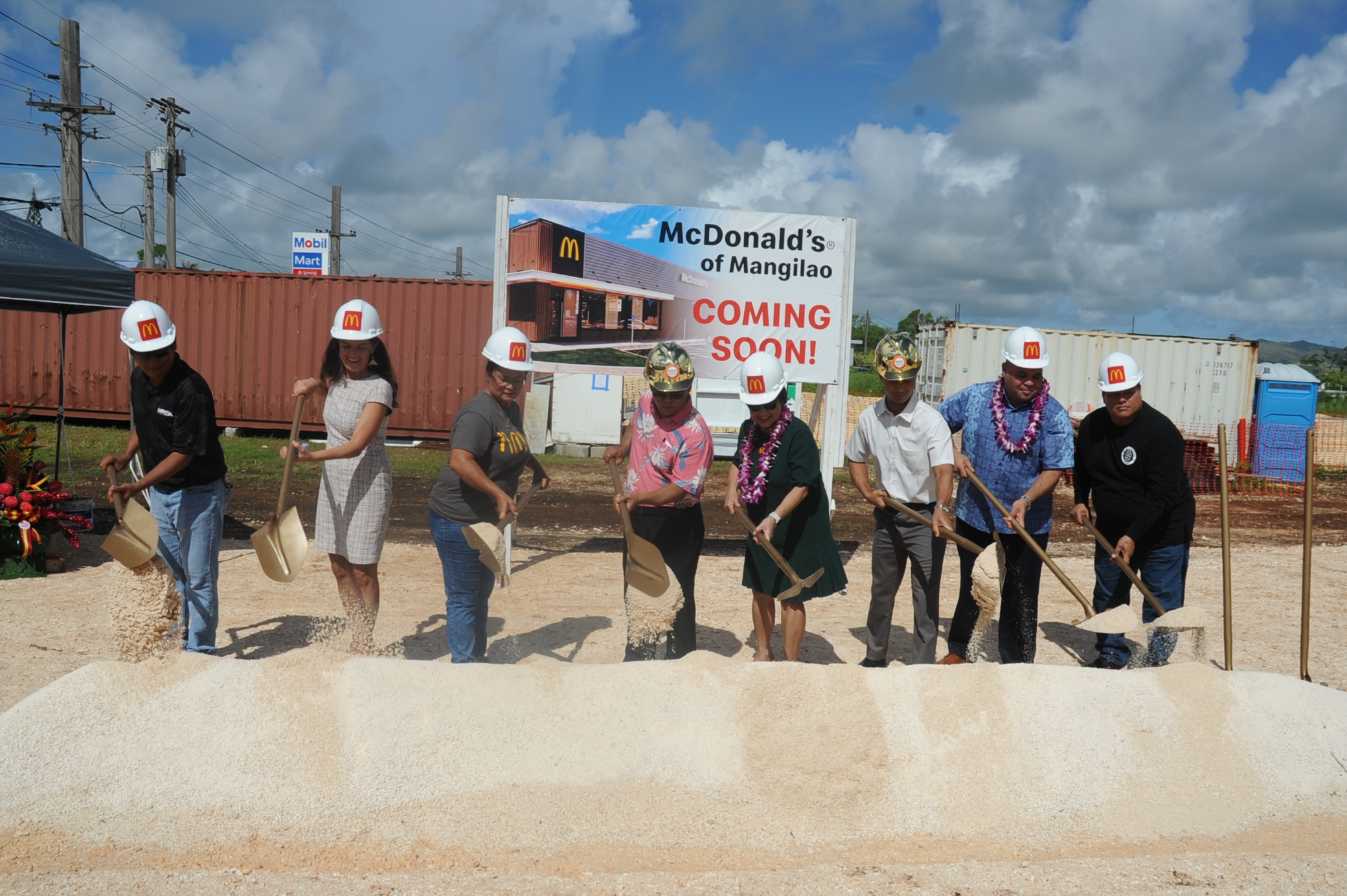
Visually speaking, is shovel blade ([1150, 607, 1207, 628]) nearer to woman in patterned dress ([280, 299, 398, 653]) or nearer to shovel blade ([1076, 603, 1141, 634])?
shovel blade ([1076, 603, 1141, 634])

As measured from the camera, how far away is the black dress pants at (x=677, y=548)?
3958 mm

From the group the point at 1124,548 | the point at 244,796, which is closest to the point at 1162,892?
the point at 1124,548

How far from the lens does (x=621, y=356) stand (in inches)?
287

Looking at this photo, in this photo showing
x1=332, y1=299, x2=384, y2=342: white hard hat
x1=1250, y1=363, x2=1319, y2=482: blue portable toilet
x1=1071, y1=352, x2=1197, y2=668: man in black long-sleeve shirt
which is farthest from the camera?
x1=1250, y1=363, x2=1319, y2=482: blue portable toilet

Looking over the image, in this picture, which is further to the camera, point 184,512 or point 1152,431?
point 1152,431

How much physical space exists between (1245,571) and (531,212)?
6446 millimetres

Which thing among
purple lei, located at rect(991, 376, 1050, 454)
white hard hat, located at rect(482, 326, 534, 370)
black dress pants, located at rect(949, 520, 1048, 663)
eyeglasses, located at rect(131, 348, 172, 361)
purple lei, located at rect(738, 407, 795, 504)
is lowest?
black dress pants, located at rect(949, 520, 1048, 663)

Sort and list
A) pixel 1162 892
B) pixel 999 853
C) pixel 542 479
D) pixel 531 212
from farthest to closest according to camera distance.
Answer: pixel 531 212 < pixel 542 479 < pixel 999 853 < pixel 1162 892

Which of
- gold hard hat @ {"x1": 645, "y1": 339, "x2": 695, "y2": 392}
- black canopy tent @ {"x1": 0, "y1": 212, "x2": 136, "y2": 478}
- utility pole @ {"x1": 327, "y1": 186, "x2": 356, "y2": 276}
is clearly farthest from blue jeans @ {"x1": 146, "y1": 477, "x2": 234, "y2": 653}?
utility pole @ {"x1": 327, "y1": 186, "x2": 356, "y2": 276}

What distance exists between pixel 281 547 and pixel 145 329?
1081 millimetres

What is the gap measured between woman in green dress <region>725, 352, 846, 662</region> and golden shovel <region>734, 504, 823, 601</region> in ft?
0.08

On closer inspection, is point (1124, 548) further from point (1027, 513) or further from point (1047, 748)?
point (1047, 748)

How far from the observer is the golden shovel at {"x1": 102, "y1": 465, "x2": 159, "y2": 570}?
349 cm

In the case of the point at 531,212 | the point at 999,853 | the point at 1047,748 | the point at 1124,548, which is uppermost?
the point at 531,212
